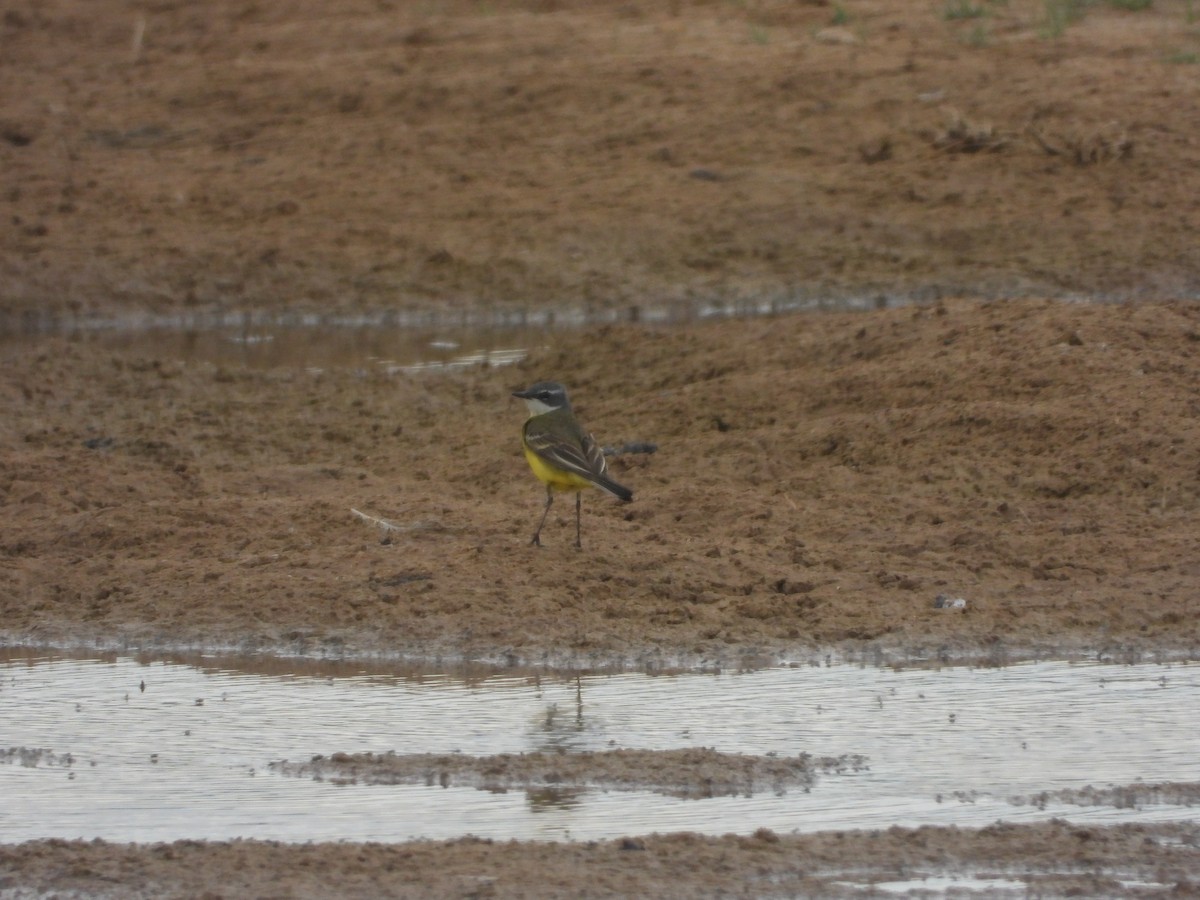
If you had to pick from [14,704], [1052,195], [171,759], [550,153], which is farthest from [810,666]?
[550,153]

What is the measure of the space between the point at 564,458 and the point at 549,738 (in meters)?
2.05

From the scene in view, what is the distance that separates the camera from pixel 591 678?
7.41m

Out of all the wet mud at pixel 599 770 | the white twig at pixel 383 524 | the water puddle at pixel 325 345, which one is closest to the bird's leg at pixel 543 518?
the white twig at pixel 383 524

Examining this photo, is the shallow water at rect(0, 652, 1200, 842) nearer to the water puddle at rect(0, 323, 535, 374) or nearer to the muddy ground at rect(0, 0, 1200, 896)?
the muddy ground at rect(0, 0, 1200, 896)

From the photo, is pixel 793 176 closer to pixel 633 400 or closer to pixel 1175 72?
pixel 1175 72

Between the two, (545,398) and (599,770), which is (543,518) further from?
(599,770)

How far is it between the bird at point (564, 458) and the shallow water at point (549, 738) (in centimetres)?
118

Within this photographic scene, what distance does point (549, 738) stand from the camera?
6.64 metres

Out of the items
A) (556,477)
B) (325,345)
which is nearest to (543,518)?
(556,477)

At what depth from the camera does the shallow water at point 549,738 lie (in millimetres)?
5930

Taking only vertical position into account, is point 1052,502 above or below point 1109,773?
above

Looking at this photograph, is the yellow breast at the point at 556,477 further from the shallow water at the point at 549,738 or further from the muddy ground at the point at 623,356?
the shallow water at the point at 549,738

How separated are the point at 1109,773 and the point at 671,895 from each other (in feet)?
5.48

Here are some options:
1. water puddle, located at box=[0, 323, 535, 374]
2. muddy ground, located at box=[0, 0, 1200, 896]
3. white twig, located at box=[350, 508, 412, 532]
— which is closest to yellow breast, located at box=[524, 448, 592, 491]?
muddy ground, located at box=[0, 0, 1200, 896]
